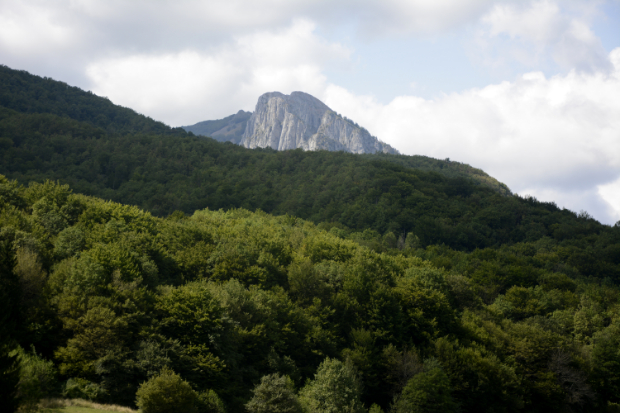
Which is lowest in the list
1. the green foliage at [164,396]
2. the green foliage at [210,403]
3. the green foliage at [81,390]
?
the green foliage at [210,403]

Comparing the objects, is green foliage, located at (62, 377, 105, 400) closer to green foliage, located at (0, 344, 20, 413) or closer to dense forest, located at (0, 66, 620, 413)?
dense forest, located at (0, 66, 620, 413)

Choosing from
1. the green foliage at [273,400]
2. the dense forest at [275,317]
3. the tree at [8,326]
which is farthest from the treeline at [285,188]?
the green foliage at [273,400]

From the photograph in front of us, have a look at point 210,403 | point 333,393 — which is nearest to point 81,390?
point 210,403

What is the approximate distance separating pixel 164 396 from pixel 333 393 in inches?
512

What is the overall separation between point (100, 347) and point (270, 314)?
15344 millimetres

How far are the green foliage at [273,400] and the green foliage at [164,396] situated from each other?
5165 millimetres

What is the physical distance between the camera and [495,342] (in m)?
52.0

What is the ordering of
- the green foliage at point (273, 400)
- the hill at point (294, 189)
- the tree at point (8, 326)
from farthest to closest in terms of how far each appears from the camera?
the hill at point (294, 189)
the green foliage at point (273, 400)
the tree at point (8, 326)

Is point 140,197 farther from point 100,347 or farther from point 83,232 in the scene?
point 100,347

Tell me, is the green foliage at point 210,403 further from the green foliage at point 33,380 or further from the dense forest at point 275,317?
the green foliage at point 33,380

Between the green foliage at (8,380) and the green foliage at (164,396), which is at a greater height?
the green foliage at (8,380)

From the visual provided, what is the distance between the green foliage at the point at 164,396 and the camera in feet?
90.7

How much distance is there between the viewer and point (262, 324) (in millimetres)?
40406

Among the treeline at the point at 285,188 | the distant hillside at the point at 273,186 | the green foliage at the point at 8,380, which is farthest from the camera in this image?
the distant hillside at the point at 273,186
